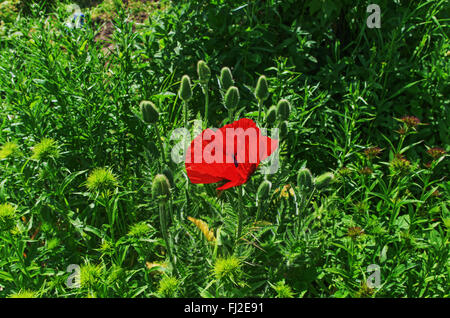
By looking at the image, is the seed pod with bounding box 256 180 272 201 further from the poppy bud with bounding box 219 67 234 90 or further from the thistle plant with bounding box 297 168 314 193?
the poppy bud with bounding box 219 67 234 90

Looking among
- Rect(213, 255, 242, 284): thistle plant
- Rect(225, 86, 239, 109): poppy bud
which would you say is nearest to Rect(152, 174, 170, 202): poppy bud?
Rect(213, 255, 242, 284): thistle plant

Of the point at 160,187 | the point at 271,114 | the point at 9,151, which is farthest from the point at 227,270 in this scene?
the point at 9,151

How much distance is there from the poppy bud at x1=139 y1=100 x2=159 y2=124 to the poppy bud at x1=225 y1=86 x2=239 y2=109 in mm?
257

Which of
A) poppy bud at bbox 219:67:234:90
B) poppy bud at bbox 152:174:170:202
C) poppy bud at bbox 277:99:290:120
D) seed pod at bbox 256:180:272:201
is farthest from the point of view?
poppy bud at bbox 219:67:234:90

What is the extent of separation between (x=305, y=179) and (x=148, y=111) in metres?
0.55

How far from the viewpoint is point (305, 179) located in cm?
129

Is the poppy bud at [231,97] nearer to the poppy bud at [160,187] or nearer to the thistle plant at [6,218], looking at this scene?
the poppy bud at [160,187]

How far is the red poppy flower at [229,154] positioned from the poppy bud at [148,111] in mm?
165

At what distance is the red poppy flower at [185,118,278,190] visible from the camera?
1.21 meters

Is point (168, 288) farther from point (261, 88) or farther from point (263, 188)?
point (261, 88)

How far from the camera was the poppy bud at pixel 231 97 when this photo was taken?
1.41m

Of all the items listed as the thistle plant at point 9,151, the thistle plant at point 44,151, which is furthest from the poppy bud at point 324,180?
the thistle plant at point 9,151
